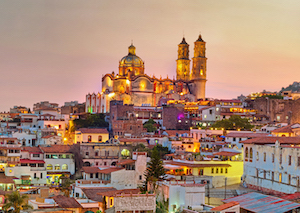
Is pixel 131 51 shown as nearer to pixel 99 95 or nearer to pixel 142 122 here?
pixel 99 95

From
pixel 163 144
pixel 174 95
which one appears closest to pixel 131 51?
pixel 174 95

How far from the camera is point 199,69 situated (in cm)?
9094

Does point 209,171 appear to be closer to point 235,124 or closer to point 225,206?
point 225,206

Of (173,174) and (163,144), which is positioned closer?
(173,174)

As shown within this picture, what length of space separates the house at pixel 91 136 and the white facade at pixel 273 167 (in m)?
22.4

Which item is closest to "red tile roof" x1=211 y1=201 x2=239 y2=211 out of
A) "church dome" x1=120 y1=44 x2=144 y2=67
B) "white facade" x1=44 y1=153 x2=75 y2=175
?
"white facade" x1=44 y1=153 x2=75 y2=175

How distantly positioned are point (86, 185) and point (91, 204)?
7268 mm

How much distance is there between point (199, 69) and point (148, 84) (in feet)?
41.3

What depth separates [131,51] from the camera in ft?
284

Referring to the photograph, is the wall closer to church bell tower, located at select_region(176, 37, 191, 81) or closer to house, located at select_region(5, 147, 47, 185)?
house, located at select_region(5, 147, 47, 185)

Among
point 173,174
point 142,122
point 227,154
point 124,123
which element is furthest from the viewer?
point 142,122

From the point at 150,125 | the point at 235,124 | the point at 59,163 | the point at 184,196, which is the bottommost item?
the point at 184,196

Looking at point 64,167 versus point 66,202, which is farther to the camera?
point 64,167

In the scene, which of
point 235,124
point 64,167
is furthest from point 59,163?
point 235,124
